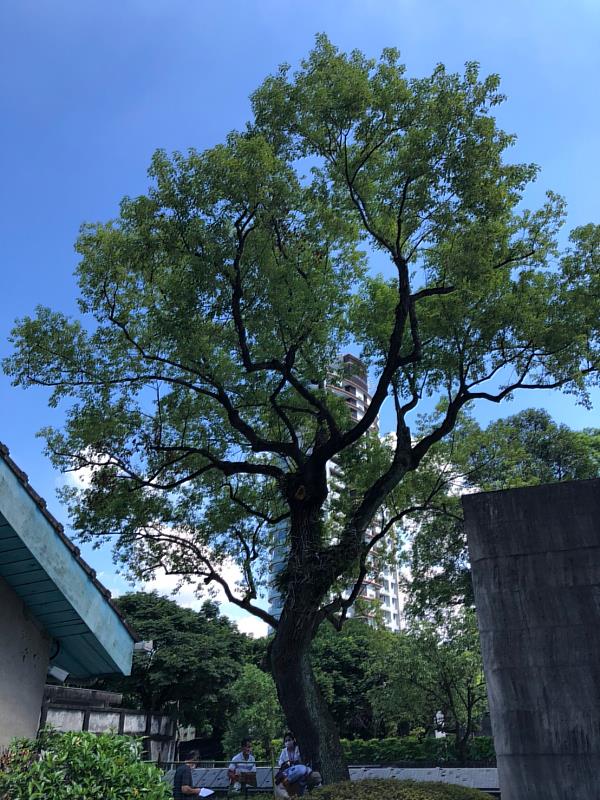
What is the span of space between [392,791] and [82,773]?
385 centimetres

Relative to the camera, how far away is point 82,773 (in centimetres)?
548

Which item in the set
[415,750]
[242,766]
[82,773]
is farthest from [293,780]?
[415,750]

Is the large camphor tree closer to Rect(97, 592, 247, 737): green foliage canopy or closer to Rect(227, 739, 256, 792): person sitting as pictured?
Rect(227, 739, 256, 792): person sitting

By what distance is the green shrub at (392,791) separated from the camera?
7.53 meters

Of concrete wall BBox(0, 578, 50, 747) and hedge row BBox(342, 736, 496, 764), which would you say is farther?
hedge row BBox(342, 736, 496, 764)

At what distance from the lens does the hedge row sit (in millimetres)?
29969

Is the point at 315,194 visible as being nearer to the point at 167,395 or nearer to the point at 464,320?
the point at 464,320

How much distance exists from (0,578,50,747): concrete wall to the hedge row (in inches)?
1022

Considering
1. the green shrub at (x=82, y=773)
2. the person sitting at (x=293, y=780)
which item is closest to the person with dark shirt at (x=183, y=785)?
the person sitting at (x=293, y=780)

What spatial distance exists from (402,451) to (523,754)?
22.7 ft

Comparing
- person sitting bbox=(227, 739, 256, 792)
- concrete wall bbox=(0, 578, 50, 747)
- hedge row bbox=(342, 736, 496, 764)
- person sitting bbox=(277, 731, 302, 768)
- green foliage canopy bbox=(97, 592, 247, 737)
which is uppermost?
green foliage canopy bbox=(97, 592, 247, 737)

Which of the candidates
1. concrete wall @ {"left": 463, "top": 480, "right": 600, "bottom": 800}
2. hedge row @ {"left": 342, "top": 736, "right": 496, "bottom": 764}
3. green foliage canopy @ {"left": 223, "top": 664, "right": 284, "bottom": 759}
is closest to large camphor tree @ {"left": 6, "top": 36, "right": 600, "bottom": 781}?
concrete wall @ {"left": 463, "top": 480, "right": 600, "bottom": 800}

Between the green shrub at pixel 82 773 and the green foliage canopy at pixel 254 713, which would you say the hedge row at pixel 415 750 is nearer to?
the green foliage canopy at pixel 254 713

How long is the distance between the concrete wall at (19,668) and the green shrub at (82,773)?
0.58m
